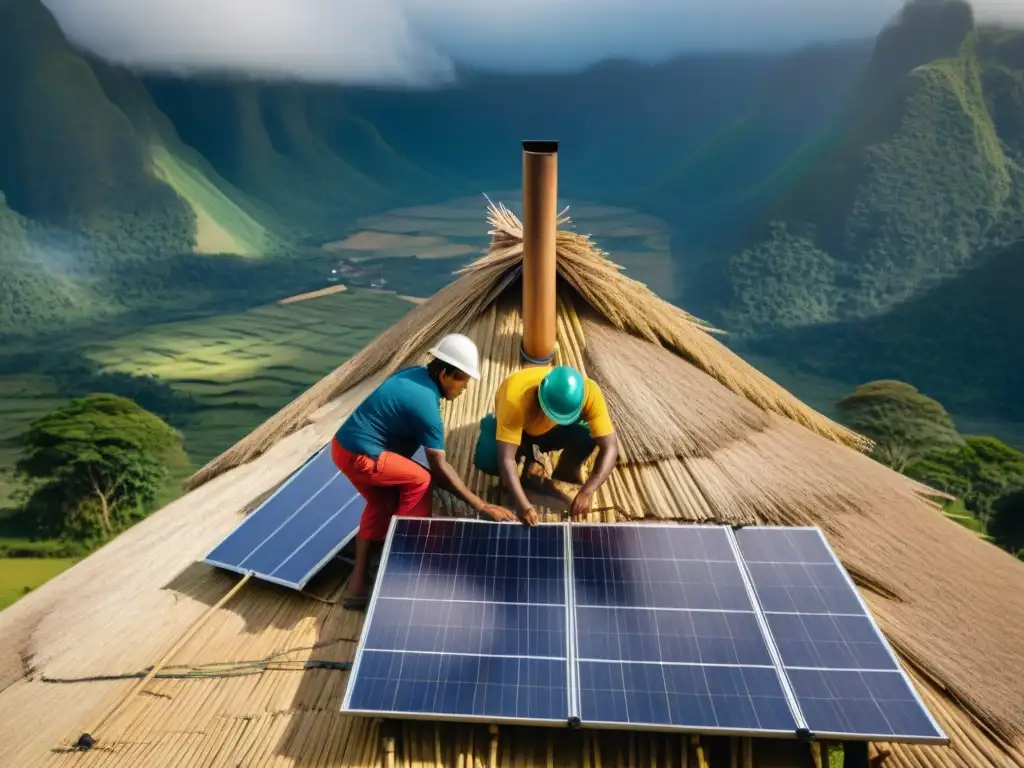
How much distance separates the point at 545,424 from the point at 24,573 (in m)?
27.2

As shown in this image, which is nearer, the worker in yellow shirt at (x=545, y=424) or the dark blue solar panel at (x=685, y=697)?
the dark blue solar panel at (x=685, y=697)

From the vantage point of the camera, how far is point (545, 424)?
18.0 feet

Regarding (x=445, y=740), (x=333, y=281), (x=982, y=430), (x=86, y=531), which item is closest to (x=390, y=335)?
(x=445, y=740)

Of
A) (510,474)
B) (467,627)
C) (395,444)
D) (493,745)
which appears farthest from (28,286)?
(493,745)

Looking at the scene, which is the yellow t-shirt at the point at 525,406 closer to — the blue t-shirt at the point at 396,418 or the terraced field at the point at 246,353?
the blue t-shirt at the point at 396,418

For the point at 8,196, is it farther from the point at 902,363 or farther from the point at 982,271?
the point at 982,271

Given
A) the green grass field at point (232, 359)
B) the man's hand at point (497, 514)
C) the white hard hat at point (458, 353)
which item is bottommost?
the man's hand at point (497, 514)

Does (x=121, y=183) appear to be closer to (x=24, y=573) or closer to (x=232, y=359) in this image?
(x=232, y=359)

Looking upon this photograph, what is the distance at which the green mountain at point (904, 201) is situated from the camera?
58.6 metres

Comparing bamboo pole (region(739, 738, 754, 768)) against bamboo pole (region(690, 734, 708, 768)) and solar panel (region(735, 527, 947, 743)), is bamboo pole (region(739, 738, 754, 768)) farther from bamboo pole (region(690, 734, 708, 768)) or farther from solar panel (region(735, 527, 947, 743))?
solar panel (region(735, 527, 947, 743))

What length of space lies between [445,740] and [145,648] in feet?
7.39

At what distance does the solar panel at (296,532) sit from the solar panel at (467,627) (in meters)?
0.77

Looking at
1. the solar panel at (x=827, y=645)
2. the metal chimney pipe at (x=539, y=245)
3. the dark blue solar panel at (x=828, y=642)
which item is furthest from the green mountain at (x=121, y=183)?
the dark blue solar panel at (x=828, y=642)

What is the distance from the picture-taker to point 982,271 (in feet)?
176
